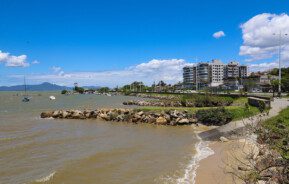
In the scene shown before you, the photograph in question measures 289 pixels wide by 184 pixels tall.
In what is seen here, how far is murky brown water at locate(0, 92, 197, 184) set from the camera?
55.9 feet

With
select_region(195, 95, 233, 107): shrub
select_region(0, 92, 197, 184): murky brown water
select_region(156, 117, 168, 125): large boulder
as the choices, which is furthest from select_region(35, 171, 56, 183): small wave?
select_region(195, 95, 233, 107): shrub

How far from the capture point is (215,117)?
35.6 meters

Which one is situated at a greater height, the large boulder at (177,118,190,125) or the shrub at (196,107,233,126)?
the shrub at (196,107,233,126)

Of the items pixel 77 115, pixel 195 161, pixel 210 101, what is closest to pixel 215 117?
pixel 195 161

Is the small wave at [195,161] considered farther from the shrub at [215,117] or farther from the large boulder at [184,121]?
the large boulder at [184,121]

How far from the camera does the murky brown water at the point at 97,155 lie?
17.0 meters

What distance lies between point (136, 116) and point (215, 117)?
1042 centimetres

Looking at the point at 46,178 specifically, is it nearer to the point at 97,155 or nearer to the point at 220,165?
the point at 97,155

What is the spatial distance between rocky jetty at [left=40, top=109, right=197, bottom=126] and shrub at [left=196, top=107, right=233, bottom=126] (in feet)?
3.24

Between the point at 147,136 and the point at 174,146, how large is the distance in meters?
5.39

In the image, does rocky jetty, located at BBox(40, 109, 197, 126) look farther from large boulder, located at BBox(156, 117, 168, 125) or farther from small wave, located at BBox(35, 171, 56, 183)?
small wave, located at BBox(35, 171, 56, 183)

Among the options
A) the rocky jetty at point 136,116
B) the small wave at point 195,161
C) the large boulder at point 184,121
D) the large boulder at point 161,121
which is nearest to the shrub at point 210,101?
the rocky jetty at point 136,116

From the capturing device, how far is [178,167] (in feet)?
60.5

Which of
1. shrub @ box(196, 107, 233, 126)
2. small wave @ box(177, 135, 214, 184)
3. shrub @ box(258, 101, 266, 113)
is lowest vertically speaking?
small wave @ box(177, 135, 214, 184)
